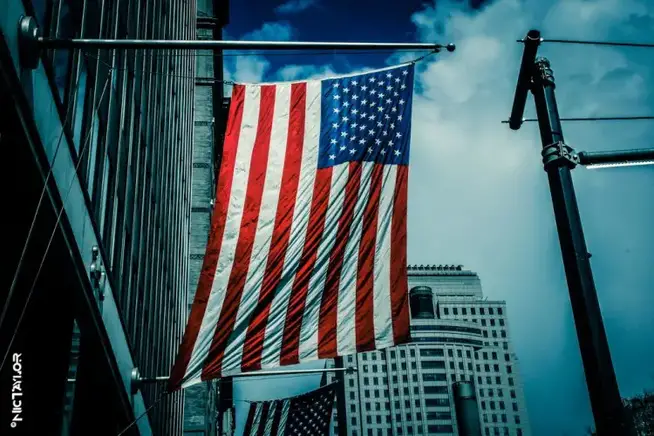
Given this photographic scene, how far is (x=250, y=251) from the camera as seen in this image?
771 centimetres

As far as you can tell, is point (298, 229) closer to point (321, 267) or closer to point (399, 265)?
point (321, 267)

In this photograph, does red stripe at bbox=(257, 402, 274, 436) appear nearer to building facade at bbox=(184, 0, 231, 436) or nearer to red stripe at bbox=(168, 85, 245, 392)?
building facade at bbox=(184, 0, 231, 436)

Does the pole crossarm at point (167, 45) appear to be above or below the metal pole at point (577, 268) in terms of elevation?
above

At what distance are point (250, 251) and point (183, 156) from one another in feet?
63.1

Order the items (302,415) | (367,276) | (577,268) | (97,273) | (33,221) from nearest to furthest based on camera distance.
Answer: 1. (33,221)
2. (577,268)
3. (367,276)
4. (97,273)
5. (302,415)

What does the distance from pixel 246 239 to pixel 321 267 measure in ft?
3.40

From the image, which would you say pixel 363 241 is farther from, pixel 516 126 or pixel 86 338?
pixel 86 338

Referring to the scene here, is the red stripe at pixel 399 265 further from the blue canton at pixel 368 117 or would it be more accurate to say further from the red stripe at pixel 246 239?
the red stripe at pixel 246 239

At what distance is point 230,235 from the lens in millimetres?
7758

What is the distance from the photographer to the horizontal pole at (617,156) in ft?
20.6

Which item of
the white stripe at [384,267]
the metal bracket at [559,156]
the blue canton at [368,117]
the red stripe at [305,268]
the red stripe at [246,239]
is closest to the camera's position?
the metal bracket at [559,156]

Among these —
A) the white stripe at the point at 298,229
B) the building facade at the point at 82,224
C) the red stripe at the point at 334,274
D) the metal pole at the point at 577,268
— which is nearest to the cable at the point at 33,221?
the building facade at the point at 82,224

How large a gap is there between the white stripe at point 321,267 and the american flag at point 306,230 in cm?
1

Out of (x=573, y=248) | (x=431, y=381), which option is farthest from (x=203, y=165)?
(x=431, y=381)
